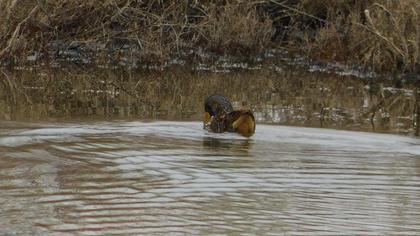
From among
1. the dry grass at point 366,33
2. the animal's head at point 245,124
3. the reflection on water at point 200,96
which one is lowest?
the animal's head at point 245,124

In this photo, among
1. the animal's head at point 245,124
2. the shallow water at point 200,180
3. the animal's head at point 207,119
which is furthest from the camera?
the animal's head at point 207,119

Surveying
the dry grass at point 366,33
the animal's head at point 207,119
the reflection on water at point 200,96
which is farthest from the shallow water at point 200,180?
the dry grass at point 366,33

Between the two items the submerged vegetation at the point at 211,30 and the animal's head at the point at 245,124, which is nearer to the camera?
the animal's head at the point at 245,124

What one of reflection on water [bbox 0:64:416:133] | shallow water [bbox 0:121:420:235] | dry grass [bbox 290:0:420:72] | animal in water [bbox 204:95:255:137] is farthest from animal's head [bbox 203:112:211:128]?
dry grass [bbox 290:0:420:72]

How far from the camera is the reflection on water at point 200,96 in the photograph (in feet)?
38.1

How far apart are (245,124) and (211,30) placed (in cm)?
1008

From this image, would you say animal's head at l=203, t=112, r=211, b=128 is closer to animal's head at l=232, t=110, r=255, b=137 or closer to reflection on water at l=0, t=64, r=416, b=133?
animal's head at l=232, t=110, r=255, b=137

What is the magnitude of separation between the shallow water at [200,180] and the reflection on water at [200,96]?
1141 millimetres

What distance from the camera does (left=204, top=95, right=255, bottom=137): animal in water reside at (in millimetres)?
9938

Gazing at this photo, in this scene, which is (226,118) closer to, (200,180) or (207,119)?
(207,119)

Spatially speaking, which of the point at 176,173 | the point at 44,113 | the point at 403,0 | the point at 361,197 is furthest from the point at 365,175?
the point at 403,0

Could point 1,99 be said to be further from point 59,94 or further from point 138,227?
point 138,227

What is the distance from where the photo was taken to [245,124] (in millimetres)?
9914

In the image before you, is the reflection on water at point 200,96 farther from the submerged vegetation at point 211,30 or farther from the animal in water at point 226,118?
the submerged vegetation at point 211,30
